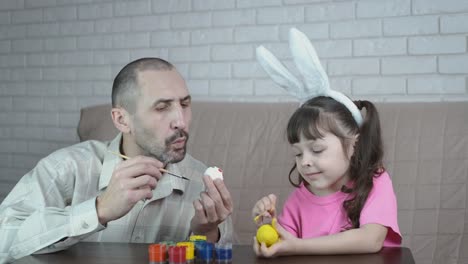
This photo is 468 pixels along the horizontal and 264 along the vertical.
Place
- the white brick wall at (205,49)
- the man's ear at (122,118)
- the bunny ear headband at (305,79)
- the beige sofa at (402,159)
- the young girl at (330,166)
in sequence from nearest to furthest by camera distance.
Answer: the young girl at (330,166) < the bunny ear headband at (305,79) < the man's ear at (122,118) < the beige sofa at (402,159) < the white brick wall at (205,49)

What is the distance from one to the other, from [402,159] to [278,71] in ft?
2.74

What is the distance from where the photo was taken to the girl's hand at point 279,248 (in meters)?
1.42

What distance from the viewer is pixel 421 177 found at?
7.79 ft

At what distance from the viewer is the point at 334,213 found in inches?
68.9

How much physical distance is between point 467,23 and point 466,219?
2.87ft

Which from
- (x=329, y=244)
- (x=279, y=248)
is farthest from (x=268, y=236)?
(x=329, y=244)

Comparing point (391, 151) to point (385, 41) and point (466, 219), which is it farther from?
point (385, 41)

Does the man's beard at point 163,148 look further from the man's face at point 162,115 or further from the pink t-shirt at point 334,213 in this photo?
the pink t-shirt at point 334,213

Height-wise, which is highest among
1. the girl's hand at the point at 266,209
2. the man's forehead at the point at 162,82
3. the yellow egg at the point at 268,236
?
the man's forehead at the point at 162,82

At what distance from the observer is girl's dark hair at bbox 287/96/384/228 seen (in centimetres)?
171

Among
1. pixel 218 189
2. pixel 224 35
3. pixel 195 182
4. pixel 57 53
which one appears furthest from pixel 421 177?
pixel 57 53

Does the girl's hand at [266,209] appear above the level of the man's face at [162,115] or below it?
below

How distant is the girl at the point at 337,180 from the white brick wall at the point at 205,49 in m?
1.03

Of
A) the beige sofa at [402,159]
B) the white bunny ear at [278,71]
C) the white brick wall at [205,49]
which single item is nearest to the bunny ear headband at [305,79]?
the white bunny ear at [278,71]
